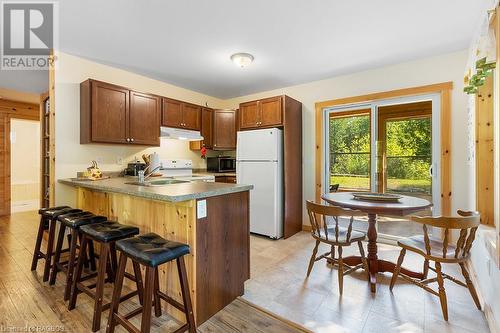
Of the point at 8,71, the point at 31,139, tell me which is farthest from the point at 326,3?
the point at 31,139

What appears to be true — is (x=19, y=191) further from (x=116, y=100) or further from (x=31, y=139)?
(x=116, y=100)

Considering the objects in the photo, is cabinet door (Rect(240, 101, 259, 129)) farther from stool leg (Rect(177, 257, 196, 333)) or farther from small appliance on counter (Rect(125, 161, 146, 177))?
stool leg (Rect(177, 257, 196, 333))

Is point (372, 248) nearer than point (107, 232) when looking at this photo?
No

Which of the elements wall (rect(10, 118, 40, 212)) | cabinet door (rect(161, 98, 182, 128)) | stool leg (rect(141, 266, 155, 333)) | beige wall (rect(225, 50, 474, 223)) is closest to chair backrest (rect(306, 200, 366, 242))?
stool leg (rect(141, 266, 155, 333))

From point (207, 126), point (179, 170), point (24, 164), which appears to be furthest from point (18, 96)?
point (207, 126)

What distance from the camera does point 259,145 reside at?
3.86m

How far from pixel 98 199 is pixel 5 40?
202 cm

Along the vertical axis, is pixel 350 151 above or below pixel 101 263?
above

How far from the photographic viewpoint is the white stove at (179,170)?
3.96 m

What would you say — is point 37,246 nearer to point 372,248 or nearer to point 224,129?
point 224,129

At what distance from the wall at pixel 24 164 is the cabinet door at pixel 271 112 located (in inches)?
210

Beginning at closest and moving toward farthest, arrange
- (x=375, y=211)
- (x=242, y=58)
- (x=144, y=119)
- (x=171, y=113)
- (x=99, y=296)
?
(x=99, y=296), (x=375, y=211), (x=242, y=58), (x=144, y=119), (x=171, y=113)

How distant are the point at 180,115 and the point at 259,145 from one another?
57.1 inches

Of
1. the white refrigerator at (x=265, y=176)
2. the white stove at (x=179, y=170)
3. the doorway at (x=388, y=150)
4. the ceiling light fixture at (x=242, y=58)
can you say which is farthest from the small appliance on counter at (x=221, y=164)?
the ceiling light fixture at (x=242, y=58)
